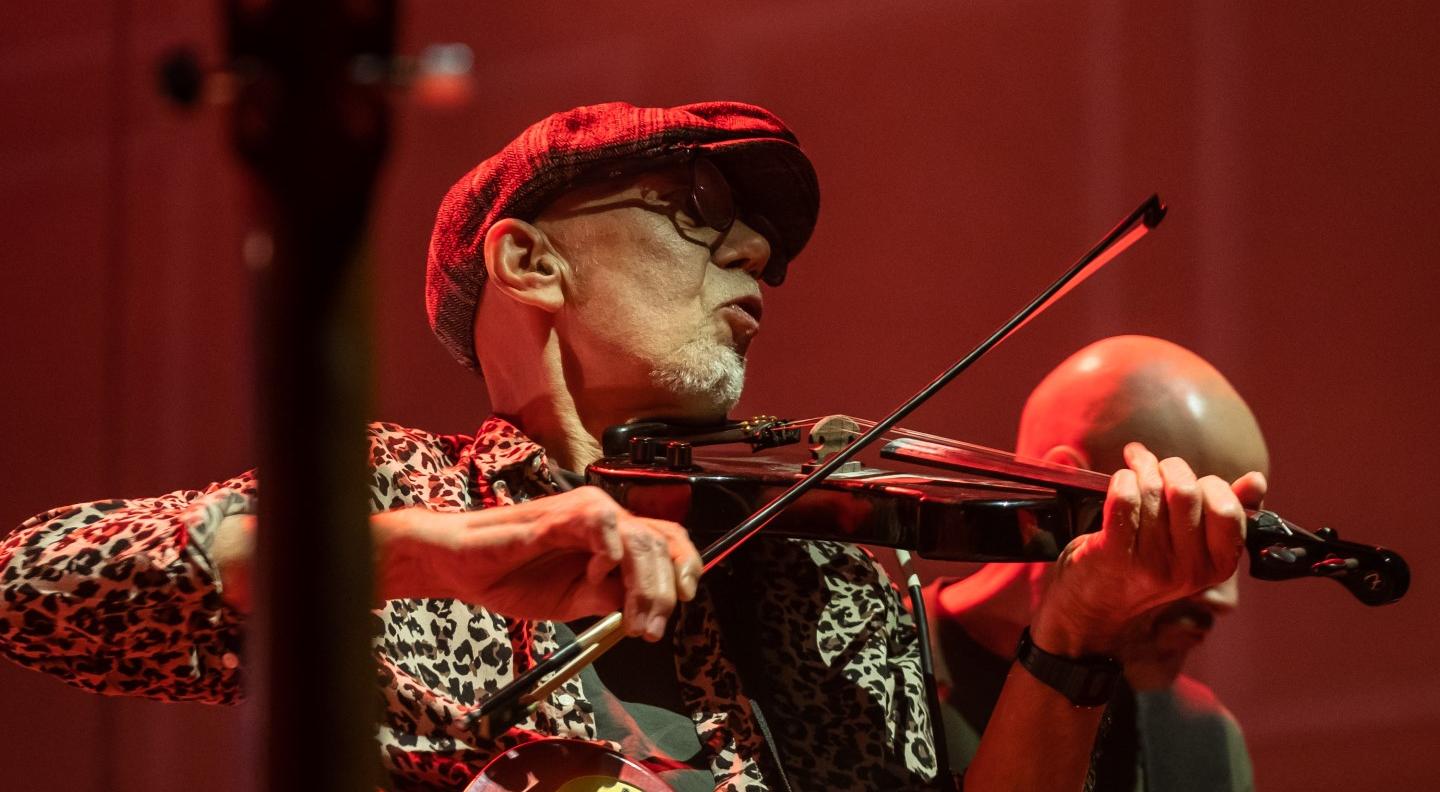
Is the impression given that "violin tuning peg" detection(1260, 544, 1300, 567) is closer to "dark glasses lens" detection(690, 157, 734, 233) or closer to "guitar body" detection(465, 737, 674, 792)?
"guitar body" detection(465, 737, 674, 792)

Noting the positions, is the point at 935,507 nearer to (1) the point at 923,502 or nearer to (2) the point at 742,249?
(1) the point at 923,502

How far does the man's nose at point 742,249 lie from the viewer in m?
1.71

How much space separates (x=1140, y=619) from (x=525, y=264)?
0.89 m

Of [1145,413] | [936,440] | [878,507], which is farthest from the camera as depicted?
[1145,413]

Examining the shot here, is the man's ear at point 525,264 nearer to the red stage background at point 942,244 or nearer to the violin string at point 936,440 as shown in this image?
the violin string at point 936,440

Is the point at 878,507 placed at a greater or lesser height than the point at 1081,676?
greater

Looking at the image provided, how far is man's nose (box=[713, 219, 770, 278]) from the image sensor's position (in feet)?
5.60

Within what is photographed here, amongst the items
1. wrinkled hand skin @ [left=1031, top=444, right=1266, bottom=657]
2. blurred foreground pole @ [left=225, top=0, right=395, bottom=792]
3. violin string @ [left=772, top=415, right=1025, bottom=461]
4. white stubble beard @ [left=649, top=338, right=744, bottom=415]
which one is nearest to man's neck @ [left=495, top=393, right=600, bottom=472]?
white stubble beard @ [left=649, top=338, right=744, bottom=415]

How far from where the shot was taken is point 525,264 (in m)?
1.70

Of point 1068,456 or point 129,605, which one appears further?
point 1068,456

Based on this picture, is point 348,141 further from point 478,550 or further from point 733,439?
point 733,439

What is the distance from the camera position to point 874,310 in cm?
242

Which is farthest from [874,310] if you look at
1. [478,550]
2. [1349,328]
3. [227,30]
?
[227,30]

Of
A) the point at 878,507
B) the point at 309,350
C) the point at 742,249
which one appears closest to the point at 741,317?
the point at 742,249
